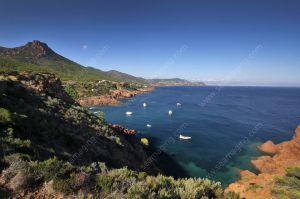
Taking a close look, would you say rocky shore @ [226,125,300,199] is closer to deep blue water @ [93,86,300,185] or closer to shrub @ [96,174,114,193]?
deep blue water @ [93,86,300,185]

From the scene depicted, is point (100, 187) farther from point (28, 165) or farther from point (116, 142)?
point (116, 142)

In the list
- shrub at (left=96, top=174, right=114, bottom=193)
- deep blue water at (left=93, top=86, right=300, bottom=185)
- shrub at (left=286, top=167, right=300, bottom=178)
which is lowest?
deep blue water at (left=93, top=86, right=300, bottom=185)

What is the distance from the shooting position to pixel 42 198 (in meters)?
7.68

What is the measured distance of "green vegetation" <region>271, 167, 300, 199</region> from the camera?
24225mm

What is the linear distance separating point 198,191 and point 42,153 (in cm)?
900

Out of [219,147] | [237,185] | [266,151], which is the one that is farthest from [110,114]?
[237,185]

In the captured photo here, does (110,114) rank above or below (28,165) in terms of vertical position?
below

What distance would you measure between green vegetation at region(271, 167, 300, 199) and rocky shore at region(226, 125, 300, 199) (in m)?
0.79

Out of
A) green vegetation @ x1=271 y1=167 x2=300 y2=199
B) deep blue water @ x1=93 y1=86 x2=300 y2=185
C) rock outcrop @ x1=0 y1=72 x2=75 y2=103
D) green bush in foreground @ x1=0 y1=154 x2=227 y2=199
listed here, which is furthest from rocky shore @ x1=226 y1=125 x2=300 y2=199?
rock outcrop @ x1=0 y1=72 x2=75 y2=103

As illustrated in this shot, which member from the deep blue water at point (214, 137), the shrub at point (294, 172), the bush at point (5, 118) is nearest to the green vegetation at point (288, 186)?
the shrub at point (294, 172)

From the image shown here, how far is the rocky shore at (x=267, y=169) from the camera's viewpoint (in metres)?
29.0

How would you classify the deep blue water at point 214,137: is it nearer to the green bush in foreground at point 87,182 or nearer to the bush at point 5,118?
the green bush in foreground at point 87,182

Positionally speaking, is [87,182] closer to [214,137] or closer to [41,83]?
[41,83]

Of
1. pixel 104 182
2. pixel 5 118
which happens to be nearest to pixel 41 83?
pixel 5 118
